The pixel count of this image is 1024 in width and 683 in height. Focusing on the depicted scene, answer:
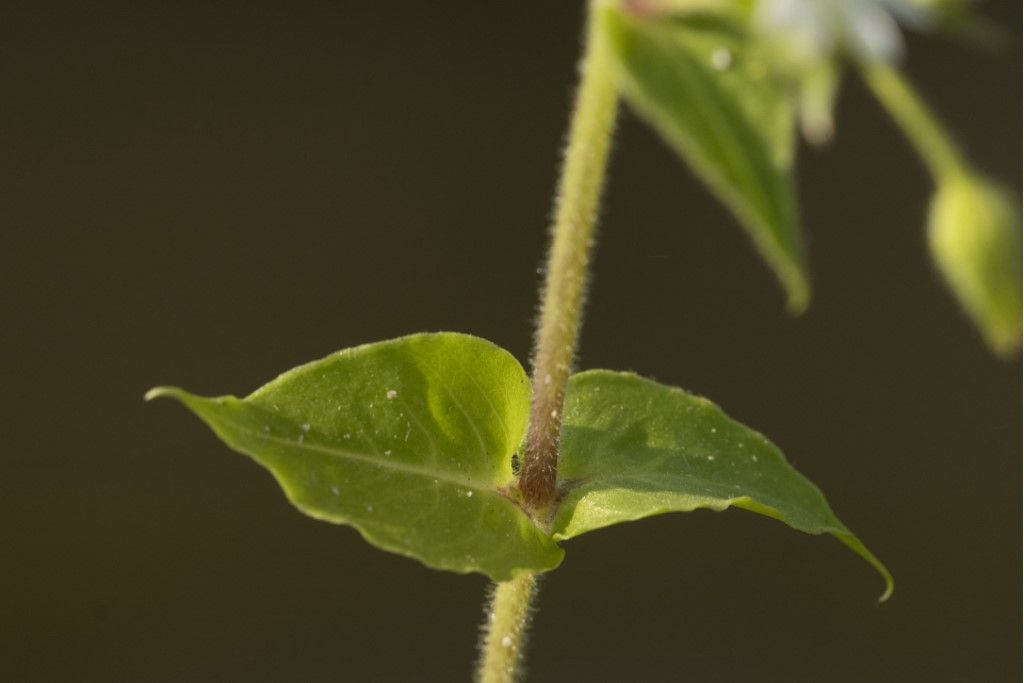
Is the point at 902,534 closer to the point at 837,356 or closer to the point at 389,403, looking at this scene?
the point at 837,356

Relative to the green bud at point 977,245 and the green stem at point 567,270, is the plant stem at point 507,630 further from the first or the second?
the green bud at point 977,245

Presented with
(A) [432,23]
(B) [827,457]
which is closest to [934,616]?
(B) [827,457]

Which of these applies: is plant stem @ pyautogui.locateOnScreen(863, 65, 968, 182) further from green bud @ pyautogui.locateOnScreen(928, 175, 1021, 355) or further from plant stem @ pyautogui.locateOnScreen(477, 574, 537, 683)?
plant stem @ pyautogui.locateOnScreen(477, 574, 537, 683)

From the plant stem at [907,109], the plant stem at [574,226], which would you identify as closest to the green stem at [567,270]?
the plant stem at [574,226]

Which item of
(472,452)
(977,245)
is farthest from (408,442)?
(977,245)

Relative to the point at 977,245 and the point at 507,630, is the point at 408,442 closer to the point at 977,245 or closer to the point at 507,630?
the point at 507,630

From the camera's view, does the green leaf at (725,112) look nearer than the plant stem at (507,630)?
Yes
